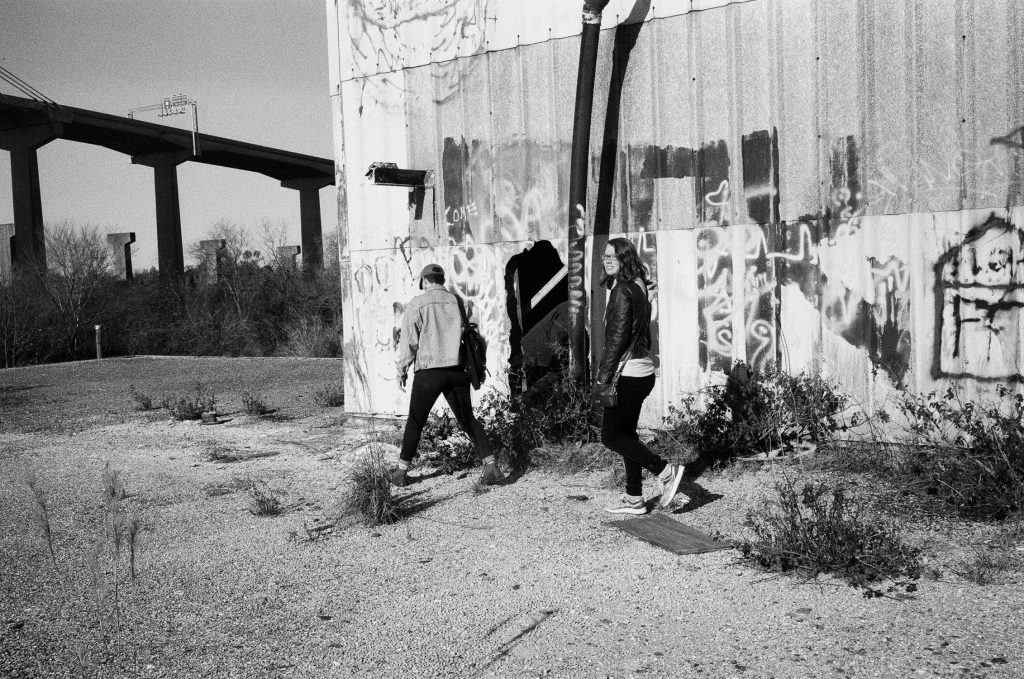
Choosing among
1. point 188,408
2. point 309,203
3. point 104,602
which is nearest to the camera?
point 104,602

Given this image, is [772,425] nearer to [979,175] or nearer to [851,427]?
[851,427]

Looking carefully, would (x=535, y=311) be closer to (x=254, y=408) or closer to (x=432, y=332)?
(x=432, y=332)

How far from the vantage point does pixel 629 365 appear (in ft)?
20.6

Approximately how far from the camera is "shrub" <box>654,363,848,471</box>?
7514 mm

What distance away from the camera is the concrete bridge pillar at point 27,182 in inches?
1264

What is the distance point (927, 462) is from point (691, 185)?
3111mm

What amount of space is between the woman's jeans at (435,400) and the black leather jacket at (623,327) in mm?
1641

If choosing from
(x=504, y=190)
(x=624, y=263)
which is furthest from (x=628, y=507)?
(x=504, y=190)

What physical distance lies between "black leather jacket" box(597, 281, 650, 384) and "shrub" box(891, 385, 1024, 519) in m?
2.19

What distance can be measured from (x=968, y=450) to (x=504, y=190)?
495 cm

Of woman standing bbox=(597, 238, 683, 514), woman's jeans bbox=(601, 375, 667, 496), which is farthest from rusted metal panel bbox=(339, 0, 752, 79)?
woman's jeans bbox=(601, 375, 667, 496)

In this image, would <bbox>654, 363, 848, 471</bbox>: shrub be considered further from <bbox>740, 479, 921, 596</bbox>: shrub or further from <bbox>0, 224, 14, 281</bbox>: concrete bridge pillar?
<bbox>0, 224, 14, 281</bbox>: concrete bridge pillar

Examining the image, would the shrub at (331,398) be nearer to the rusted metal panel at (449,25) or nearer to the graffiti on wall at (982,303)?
the rusted metal panel at (449,25)

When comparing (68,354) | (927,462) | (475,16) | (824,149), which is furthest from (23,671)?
(68,354)
